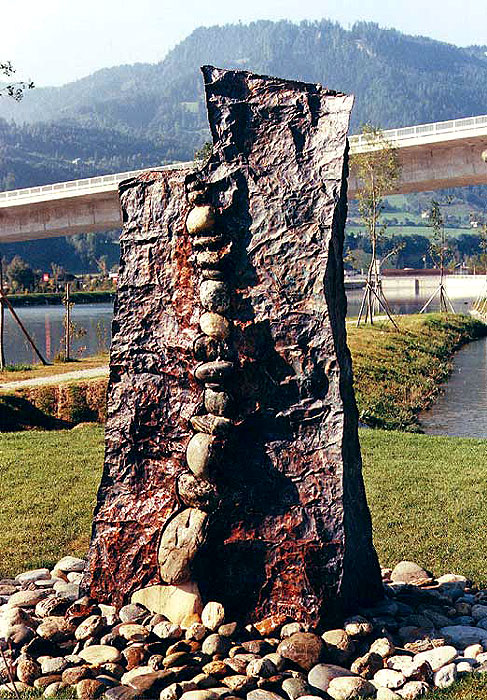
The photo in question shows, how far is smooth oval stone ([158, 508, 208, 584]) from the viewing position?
4273mm

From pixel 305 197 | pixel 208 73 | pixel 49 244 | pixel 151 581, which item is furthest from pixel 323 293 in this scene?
pixel 49 244

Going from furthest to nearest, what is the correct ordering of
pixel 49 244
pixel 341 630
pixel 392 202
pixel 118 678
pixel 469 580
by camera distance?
pixel 392 202 → pixel 49 244 → pixel 469 580 → pixel 341 630 → pixel 118 678

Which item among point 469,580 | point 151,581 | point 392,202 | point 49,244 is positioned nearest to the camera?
point 151,581

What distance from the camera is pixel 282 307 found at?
14.2 ft

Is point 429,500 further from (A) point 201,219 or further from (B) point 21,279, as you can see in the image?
(B) point 21,279

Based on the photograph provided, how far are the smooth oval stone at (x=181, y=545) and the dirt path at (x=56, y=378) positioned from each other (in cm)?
769

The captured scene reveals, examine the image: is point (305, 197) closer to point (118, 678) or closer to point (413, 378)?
point (118, 678)

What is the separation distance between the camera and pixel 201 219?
174 inches

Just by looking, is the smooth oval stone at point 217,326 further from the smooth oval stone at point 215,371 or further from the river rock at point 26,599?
the river rock at point 26,599

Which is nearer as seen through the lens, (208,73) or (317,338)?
(317,338)

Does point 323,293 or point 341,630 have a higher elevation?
point 323,293

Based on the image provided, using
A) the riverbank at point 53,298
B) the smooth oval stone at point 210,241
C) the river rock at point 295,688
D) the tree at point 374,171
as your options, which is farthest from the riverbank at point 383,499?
the riverbank at point 53,298

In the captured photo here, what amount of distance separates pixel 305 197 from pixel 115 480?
1754mm

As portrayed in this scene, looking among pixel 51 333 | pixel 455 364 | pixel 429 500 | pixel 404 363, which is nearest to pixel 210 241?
pixel 429 500
